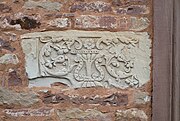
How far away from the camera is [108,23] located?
303 centimetres

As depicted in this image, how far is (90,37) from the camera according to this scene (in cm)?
301

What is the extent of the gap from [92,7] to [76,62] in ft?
1.09

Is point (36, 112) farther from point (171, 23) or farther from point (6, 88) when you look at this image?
point (171, 23)

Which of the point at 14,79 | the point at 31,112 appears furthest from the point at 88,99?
the point at 14,79

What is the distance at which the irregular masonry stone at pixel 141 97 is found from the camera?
299cm

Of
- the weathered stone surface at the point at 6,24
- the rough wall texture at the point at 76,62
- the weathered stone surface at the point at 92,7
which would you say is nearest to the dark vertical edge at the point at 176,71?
the rough wall texture at the point at 76,62

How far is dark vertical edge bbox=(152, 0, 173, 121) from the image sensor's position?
118 inches

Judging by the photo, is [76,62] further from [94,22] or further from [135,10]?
[135,10]

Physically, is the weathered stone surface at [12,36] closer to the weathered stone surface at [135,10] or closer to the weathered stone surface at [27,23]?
the weathered stone surface at [27,23]

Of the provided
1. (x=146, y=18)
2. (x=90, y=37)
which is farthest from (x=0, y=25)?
(x=146, y=18)

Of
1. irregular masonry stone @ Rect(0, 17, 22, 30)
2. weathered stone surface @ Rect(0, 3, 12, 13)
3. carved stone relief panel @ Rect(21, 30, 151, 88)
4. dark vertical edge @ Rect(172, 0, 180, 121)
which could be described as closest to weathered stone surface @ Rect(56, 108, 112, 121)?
carved stone relief panel @ Rect(21, 30, 151, 88)

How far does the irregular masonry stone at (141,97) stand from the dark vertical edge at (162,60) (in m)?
0.04

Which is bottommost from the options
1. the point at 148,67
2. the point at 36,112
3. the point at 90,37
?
the point at 36,112

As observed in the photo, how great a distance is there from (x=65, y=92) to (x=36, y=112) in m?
0.20
